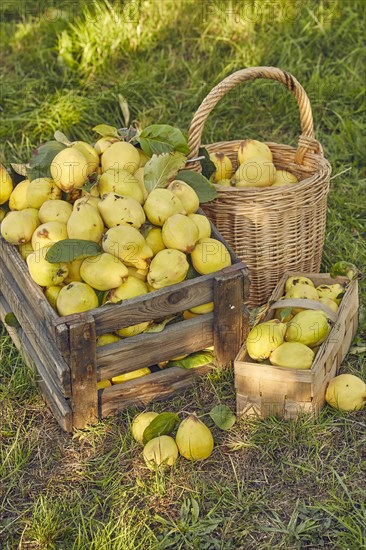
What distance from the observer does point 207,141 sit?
4.48 m

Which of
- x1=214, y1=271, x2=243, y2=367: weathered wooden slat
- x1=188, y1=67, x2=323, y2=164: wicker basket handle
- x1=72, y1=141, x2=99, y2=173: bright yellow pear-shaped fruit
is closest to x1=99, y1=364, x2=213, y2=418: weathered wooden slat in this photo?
x1=214, y1=271, x2=243, y2=367: weathered wooden slat

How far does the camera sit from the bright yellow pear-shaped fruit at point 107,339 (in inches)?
107

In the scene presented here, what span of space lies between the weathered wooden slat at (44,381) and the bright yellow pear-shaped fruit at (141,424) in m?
0.22

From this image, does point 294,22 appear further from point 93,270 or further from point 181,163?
point 93,270

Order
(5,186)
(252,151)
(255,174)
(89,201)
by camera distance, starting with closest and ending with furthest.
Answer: (89,201) → (5,186) → (255,174) → (252,151)

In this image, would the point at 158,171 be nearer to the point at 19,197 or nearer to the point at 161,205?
the point at 161,205

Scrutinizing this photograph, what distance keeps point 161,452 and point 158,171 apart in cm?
97

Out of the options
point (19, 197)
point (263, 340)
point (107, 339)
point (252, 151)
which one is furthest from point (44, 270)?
point (252, 151)

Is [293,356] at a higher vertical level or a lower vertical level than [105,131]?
lower

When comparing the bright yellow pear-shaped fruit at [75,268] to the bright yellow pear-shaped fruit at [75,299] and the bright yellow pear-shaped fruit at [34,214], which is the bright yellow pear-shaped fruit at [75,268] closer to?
the bright yellow pear-shaped fruit at [75,299]

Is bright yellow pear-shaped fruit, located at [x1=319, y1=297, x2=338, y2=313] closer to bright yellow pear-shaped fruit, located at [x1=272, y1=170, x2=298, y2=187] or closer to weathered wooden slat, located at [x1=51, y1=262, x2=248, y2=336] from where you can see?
weathered wooden slat, located at [x1=51, y1=262, x2=248, y2=336]

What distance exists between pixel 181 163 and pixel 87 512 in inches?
48.8

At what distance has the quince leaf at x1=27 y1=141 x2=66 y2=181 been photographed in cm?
295

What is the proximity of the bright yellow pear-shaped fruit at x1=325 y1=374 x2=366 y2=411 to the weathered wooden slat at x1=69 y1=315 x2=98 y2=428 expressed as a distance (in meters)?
0.80
